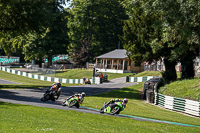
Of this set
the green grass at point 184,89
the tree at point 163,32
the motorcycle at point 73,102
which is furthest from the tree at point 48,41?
the motorcycle at point 73,102

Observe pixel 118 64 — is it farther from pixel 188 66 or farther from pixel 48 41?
Result: pixel 188 66

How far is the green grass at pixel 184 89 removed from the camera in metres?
24.9

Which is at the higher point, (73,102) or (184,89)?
(184,89)

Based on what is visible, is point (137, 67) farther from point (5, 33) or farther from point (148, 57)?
point (5, 33)

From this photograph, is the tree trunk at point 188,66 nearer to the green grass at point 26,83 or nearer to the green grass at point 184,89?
the green grass at point 184,89

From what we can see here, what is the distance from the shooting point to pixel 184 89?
27078mm

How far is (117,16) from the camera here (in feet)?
248

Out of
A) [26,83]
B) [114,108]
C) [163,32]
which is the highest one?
[163,32]

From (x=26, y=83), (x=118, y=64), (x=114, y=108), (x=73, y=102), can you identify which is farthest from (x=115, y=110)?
(x=118, y=64)

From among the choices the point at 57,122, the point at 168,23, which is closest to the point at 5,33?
the point at 168,23

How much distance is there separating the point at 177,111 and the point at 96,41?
55920mm

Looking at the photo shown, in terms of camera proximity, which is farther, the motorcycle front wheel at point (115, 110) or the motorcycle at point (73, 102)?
the motorcycle at point (73, 102)

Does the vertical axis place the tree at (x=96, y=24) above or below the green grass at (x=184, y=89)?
above

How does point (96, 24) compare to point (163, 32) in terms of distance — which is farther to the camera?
point (96, 24)
